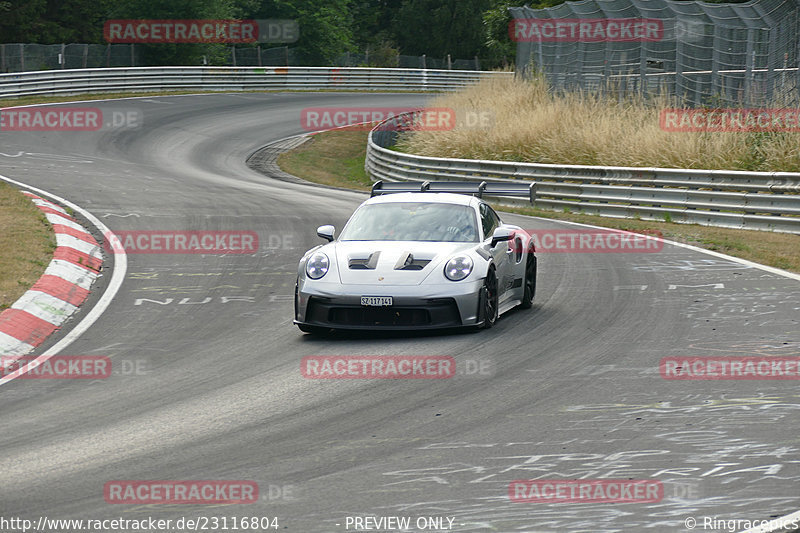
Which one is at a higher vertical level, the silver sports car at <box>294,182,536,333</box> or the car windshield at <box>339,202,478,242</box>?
the car windshield at <box>339,202,478,242</box>

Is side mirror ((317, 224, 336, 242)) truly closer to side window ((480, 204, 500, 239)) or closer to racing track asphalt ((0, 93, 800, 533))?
racing track asphalt ((0, 93, 800, 533))

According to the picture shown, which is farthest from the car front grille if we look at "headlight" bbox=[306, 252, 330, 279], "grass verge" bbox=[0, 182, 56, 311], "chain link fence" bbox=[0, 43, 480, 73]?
"chain link fence" bbox=[0, 43, 480, 73]

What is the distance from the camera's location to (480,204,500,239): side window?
11.5m

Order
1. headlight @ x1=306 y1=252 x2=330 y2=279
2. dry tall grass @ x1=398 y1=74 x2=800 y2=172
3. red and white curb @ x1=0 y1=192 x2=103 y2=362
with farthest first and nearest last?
dry tall grass @ x1=398 y1=74 x2=800 y2=172 < red and white curb @ x1=0 y1=192 x2=103 y2=362 < headlight @ x1=306 y1=252 x2=330 y2=279

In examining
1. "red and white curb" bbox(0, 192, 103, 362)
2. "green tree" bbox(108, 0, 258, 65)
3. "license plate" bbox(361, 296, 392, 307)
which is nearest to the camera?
"license plate" bbox(361, 296, 392, 307)

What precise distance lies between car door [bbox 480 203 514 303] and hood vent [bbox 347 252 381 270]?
1.28 metres

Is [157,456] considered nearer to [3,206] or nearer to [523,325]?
[523,325]

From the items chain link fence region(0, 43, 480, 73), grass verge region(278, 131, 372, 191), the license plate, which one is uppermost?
chain link fence region(0, 43, 480, 73)

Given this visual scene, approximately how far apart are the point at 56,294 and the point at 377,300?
174 inches

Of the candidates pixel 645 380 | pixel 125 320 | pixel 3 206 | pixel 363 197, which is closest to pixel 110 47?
pixel 363 197

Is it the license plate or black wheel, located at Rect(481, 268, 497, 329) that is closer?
the license plate

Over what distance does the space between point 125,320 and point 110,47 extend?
132ft

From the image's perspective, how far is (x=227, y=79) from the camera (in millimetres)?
49375

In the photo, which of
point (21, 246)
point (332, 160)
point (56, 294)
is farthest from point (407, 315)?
point (332, 160)
